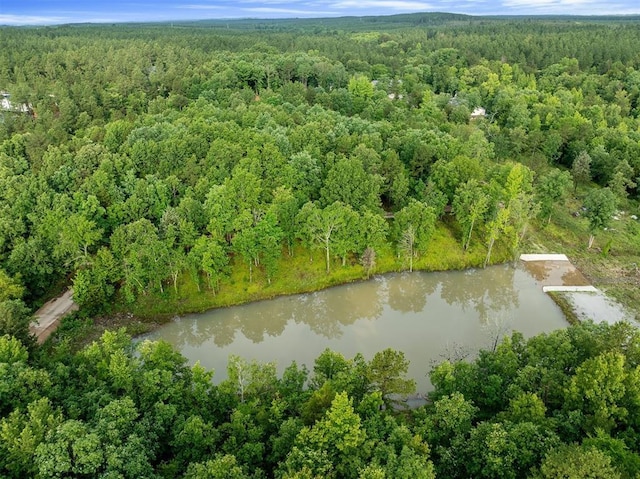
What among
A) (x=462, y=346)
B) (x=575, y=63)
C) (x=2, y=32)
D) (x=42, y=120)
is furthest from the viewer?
(x=2, y=32)

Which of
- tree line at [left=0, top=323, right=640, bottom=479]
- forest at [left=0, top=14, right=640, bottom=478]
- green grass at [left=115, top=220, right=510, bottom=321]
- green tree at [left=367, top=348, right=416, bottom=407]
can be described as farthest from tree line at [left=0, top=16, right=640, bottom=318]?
green tree at [left=367, top=348, right=416, bottom=407]

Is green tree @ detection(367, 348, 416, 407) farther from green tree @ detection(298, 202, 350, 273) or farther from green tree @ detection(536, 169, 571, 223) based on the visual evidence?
green tree @ detection(536, 169, 571, 223)

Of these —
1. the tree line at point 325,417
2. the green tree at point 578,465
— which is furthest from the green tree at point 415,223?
the green tree at point 578,465

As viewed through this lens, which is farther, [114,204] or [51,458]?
[114,204]

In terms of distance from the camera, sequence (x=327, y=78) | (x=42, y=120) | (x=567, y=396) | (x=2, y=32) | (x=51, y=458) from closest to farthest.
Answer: (x=51, y=458)
(x=567, y=396)
(x=42, y=120)
(x=327, y=78)
(x=2, y=32)

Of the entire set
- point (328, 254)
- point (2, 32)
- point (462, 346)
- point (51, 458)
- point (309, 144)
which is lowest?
point (462, 346)

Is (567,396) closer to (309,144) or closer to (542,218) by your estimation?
(542,218)

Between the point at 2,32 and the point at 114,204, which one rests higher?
the point at 2,32

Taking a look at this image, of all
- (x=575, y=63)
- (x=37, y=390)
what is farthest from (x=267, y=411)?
(x=575, y=63)
